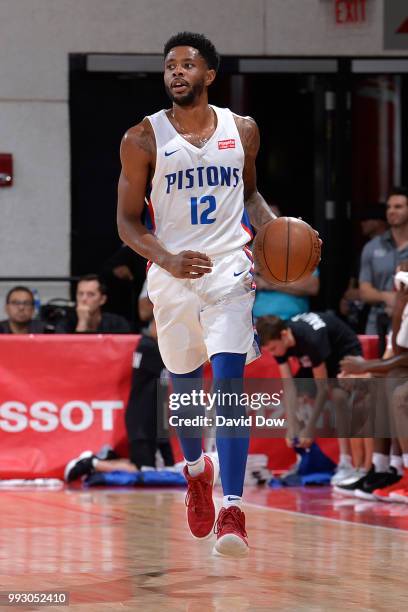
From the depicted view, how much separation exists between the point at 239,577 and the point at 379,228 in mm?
6729

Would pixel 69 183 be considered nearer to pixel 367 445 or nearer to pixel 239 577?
pixel 367 445

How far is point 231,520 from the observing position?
5129 mm

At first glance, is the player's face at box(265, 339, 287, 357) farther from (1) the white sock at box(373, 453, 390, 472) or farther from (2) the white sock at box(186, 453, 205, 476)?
(2) the white sock at box(186, 453, 205, 476)

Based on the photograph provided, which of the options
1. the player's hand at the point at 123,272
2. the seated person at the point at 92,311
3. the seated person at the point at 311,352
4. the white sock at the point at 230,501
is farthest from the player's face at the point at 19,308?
the white sock at the point at 230,501

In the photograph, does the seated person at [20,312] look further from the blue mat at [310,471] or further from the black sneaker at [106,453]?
the blue mat at [310,471]

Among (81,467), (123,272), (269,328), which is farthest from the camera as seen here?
(123,272)

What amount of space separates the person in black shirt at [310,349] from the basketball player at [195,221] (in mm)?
3441

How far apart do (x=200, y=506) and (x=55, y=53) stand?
7.15 m

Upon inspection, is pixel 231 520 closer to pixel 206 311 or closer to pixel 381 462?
pixel 206 311

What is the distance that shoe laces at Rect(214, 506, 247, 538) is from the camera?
5.12 metres

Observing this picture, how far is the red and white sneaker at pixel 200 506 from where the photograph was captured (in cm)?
557

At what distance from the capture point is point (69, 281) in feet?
38.5

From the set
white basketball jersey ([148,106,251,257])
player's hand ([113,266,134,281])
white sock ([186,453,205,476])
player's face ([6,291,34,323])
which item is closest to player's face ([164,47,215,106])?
white basketball jersey ([148,106,251,257])
